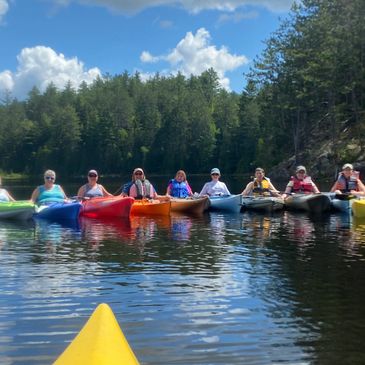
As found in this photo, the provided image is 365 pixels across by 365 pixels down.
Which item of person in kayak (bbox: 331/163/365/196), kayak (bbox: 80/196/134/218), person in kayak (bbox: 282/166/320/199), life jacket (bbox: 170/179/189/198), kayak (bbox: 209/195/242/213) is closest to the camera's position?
kayak (bbox: 80/196/134/218)

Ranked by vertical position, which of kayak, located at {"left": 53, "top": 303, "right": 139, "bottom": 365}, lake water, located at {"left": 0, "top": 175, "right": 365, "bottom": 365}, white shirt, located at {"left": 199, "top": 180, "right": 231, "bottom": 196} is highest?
white shirt, located at {"left": 199, "top": 180, "right": 231, "bottom": 196}

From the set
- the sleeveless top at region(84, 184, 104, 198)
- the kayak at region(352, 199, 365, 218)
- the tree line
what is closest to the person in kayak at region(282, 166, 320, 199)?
the kayak at region(352, 199, 365, 218)

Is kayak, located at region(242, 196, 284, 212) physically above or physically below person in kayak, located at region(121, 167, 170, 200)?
below

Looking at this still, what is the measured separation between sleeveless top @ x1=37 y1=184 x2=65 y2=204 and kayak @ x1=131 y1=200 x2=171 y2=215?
1979 millimetres

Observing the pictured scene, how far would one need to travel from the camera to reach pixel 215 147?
8169 centimetres

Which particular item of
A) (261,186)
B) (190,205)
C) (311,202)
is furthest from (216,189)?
(311,202)

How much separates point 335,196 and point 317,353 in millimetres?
11409

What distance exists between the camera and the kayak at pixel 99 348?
320cm

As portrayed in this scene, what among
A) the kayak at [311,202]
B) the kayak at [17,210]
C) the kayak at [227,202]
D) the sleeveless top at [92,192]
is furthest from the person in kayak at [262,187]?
the kayak at [17,210]

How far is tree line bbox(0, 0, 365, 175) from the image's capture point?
41812 mm

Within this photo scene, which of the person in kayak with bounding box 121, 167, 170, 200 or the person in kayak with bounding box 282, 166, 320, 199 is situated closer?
the person in kayak with bounding box 121, 167, 170, 200

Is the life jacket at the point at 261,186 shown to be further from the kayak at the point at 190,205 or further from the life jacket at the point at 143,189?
the life jacket at the point at 143,189

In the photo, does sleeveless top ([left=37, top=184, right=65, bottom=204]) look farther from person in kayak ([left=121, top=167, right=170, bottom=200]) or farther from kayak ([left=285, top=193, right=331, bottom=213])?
kayak ([left=285, top=193, right=331, bottom=213])

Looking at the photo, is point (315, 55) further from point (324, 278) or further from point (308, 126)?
point (324, 278)
